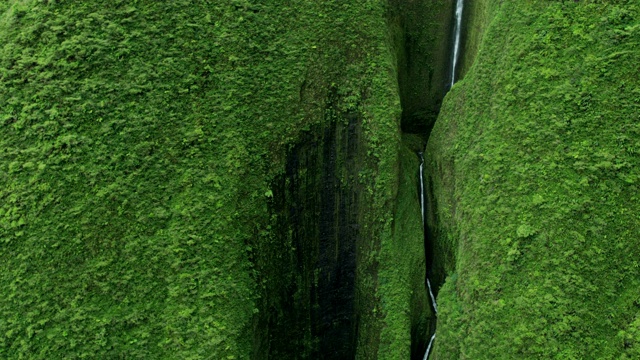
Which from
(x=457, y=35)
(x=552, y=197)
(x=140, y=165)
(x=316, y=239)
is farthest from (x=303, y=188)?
(x=457, y=35)

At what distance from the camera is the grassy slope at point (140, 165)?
7.75 metres

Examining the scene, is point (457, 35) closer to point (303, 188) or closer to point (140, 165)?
point (303, 188)

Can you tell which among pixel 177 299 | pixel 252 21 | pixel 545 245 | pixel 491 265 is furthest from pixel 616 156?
pixel 177 299

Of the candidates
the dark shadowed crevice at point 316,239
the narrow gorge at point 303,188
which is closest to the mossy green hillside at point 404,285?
the narrow gorge at point 303,188

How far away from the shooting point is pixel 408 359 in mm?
9508

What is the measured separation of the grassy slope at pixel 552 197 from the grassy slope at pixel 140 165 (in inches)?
169

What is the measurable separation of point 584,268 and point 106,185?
882cm

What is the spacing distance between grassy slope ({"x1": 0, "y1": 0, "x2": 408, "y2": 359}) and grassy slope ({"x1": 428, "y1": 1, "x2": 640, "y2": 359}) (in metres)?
4.28

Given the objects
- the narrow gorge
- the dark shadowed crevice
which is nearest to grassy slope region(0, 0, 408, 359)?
the narrow gorge

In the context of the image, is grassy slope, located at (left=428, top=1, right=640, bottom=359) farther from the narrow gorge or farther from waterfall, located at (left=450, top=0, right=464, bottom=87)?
waterfall, located at (left=450, top=0, right=464, bottom=87)

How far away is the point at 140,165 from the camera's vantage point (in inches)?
331

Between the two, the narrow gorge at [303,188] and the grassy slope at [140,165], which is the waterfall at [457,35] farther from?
the grassy slope at [140,165]

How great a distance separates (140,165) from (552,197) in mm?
7921

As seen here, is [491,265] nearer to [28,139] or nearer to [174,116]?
[174,116]
